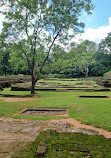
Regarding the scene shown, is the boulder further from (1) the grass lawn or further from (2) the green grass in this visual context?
(1) the grass lawn

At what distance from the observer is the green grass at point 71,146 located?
2.77m

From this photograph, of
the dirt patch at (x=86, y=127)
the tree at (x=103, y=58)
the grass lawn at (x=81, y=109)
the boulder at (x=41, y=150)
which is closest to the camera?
the boulder at (x=41, y=150)

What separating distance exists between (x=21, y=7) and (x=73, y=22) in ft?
16.3

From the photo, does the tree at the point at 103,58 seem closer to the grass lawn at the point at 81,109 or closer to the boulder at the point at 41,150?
the grass lawn at the point at 81,109

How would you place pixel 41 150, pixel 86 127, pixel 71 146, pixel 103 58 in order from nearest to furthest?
pixel 41 150
pixel 71 146
pixel 86 127
pixel 103 58

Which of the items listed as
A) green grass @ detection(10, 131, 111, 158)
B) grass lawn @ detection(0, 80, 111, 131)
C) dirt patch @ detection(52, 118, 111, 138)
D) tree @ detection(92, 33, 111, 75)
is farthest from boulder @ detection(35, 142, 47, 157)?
tree @ detection(92, 33, 111, 75)

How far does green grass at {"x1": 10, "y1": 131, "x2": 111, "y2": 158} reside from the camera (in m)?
2.77

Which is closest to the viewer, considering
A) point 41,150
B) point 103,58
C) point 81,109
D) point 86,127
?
point 41,150

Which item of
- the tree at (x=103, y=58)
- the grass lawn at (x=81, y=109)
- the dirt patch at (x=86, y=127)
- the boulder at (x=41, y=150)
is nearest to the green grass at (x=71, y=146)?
the boulder at (x=41, y=150)

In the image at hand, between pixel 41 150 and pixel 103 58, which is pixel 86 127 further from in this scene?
pixel 103 58

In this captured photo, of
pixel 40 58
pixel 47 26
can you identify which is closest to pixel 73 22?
pixel 47 26

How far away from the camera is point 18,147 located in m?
3.30

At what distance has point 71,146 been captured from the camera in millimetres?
3047

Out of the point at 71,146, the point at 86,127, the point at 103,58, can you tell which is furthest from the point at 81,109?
the point at 103,58
